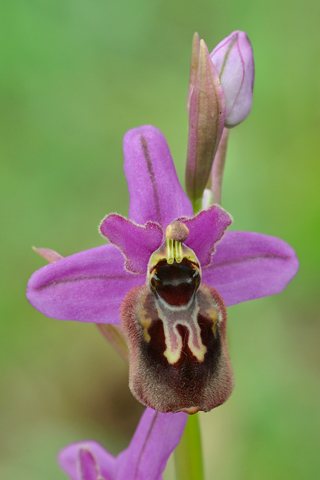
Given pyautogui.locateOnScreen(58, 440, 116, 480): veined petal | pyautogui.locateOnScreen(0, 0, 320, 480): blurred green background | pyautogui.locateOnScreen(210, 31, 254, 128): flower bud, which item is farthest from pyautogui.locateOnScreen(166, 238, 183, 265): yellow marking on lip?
pyautogui.locateOnScreen(0, 0, 320, 480): blurred green background

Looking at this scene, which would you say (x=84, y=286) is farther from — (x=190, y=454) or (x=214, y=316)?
(x=190, y=454)

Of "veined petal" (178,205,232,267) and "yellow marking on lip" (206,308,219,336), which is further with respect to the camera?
"veined petal" (178,205,232,267)

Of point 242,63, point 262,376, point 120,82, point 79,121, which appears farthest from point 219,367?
point 120,82

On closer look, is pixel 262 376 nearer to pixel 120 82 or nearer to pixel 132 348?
pixel 132 348

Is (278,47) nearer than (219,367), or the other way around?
(219,367)

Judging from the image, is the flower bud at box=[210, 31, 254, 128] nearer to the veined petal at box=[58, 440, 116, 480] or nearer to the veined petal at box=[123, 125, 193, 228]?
the veined petal at box=[123, 125, 193, 228]

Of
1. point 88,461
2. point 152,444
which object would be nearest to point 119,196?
point 88,461
